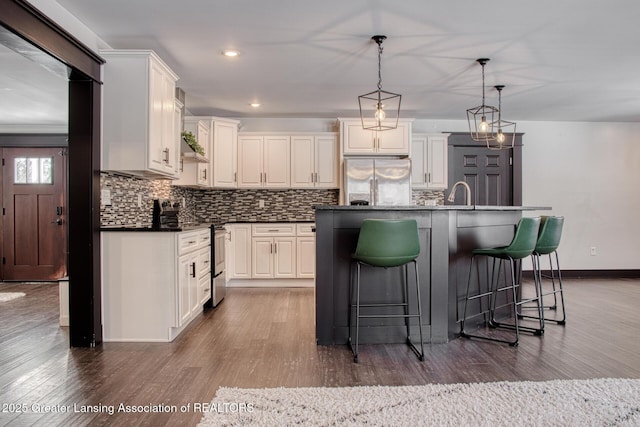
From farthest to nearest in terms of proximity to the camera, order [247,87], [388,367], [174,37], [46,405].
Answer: [247,87]
[174,37]
[388,367]
[46,405]

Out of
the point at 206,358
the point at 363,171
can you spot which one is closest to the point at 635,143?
the point at 363,171

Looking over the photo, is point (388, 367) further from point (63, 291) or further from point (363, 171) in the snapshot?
point (363, 171)

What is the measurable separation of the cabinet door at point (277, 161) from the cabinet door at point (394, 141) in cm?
132

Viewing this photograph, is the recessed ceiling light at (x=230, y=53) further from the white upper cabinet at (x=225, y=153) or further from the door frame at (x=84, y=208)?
the white upper cabinet at (x=225, y=153)

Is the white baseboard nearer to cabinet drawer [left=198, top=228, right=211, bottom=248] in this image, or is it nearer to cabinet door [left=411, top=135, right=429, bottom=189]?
cabinet drawer [left=198, top=228, right=211, bottom=248]

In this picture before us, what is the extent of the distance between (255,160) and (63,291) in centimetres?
304

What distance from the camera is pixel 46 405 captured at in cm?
217

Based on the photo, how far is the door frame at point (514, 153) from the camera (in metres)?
6.43

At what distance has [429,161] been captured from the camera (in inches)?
243

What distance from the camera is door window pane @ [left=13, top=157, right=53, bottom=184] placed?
6289mm

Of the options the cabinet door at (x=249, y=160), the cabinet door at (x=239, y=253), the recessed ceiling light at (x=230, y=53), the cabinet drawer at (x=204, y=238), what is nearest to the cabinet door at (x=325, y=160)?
the cabinet door at (x=249, y=160)

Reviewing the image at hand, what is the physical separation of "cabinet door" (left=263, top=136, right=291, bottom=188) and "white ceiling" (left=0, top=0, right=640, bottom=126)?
2.03ft

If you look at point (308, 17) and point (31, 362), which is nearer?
point (31, 362)

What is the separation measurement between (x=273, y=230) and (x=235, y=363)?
3.07m
